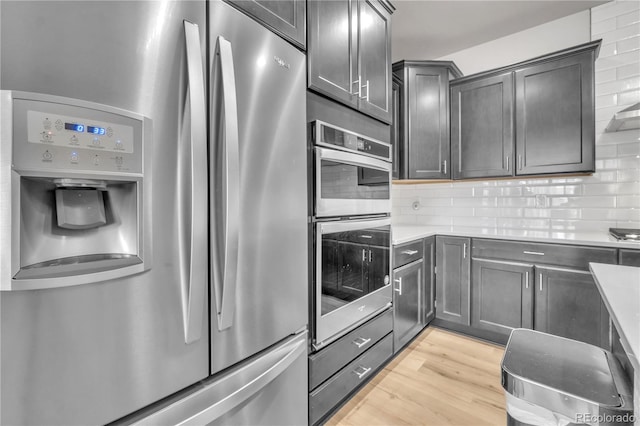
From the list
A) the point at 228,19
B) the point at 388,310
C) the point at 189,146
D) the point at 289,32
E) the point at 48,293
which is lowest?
the point at 388,310

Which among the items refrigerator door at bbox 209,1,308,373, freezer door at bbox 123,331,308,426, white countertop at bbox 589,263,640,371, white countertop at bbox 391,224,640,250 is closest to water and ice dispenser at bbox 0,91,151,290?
refrigerator door at bbox 209,1,308,373

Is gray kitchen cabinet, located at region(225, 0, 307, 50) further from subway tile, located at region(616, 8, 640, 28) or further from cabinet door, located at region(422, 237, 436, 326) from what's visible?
subway tile, located at region(616, 8, 640, 28)

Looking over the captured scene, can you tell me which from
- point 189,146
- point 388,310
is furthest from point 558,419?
point 189,146

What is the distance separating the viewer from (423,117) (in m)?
2.89

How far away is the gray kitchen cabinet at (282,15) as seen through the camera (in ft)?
3.46

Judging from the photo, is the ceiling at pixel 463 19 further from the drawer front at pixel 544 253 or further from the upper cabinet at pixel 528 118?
the drawer front at pixel 544 253

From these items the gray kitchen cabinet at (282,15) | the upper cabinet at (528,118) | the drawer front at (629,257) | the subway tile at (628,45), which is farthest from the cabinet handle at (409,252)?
the subway tile at (628,45)

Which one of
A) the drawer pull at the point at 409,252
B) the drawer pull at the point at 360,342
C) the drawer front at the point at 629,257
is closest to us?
the drawer pull at the point at 360,342

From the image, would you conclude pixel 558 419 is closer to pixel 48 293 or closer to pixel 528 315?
pixel 48 293

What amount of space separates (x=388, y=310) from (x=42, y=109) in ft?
6.40

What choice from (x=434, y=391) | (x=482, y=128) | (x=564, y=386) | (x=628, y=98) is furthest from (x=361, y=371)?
(x=628, y=98)

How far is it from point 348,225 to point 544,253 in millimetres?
1760

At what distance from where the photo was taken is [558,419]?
890mm

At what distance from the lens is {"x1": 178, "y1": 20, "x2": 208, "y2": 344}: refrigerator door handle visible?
0.78 m
